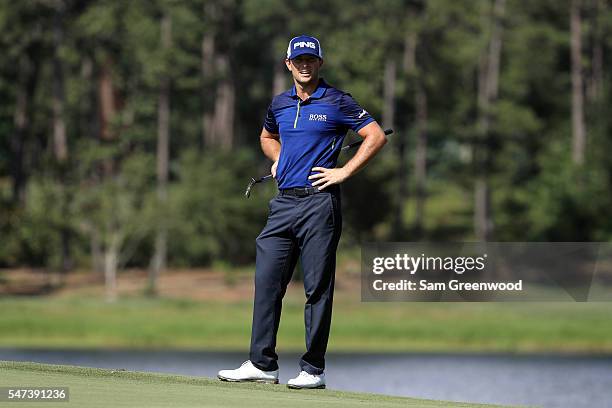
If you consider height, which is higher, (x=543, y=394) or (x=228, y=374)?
(x=228, y=374)

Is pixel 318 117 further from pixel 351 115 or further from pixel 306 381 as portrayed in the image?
pixel 306 381

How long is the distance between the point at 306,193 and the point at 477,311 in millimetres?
33918

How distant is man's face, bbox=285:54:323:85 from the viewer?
1017 cm

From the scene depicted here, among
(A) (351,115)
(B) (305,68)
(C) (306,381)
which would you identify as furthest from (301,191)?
(C) (306,381)

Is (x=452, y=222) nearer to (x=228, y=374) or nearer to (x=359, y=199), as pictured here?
(x=359, y=199)

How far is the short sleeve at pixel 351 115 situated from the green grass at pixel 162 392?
186cm

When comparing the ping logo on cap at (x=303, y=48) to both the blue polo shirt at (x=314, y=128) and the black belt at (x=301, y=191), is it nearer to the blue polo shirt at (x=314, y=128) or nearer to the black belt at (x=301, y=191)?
the blue polo shirt at (x=314, y=128)

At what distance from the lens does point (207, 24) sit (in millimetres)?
57531

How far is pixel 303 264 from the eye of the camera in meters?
10.4

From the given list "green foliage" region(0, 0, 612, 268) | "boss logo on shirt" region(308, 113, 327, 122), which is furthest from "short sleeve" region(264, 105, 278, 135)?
"green foliage" region(0, 0, 612, 268)

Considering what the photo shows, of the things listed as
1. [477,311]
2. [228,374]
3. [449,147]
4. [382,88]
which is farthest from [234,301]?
[449,147]

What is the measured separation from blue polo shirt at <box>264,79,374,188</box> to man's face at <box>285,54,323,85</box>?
0.13 metres

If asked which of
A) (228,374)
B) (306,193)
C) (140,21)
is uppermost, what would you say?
(140,21)

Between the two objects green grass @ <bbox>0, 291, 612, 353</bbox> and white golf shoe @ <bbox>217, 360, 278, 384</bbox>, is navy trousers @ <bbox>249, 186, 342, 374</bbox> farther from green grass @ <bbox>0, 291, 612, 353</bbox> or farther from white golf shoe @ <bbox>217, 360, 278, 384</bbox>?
green grass @ <bbox>0, 291, 612, 353</bbox>
